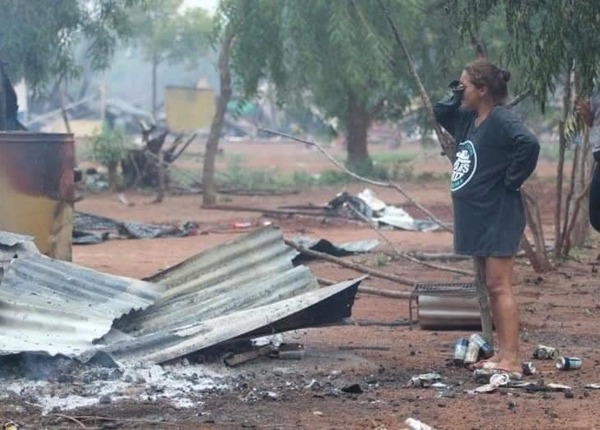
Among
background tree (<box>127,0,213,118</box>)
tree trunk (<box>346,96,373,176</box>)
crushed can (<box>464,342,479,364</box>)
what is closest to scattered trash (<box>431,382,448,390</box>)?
crushed can (<box>464,342,479,364</box>)

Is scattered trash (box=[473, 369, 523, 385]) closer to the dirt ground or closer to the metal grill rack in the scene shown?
the dirt ground

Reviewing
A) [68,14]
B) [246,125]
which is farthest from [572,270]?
[246,125]

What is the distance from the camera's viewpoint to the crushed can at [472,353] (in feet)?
22.5

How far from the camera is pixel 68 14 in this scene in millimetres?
15984

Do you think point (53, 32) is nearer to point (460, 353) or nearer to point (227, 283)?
point (227, 283)

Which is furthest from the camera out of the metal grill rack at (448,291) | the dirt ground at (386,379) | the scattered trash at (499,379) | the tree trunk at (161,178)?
the tree trunk at (161,178)

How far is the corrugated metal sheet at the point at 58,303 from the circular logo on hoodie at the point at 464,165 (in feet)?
6.71

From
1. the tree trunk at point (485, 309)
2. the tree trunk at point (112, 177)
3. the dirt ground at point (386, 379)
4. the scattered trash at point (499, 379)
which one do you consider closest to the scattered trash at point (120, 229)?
the dirt ground at point (386, 379)

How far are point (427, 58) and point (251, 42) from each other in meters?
5.10

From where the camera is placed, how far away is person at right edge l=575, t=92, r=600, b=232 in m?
7.18

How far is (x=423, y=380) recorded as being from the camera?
6414 millimetres

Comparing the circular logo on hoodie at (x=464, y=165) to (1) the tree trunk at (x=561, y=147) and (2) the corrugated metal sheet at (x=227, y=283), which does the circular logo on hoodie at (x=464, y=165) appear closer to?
(2) the corrugated metal sheet at (x=227, y=283)

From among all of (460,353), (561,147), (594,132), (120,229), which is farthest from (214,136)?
(460,353)

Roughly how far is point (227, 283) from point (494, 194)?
2.03 metres
